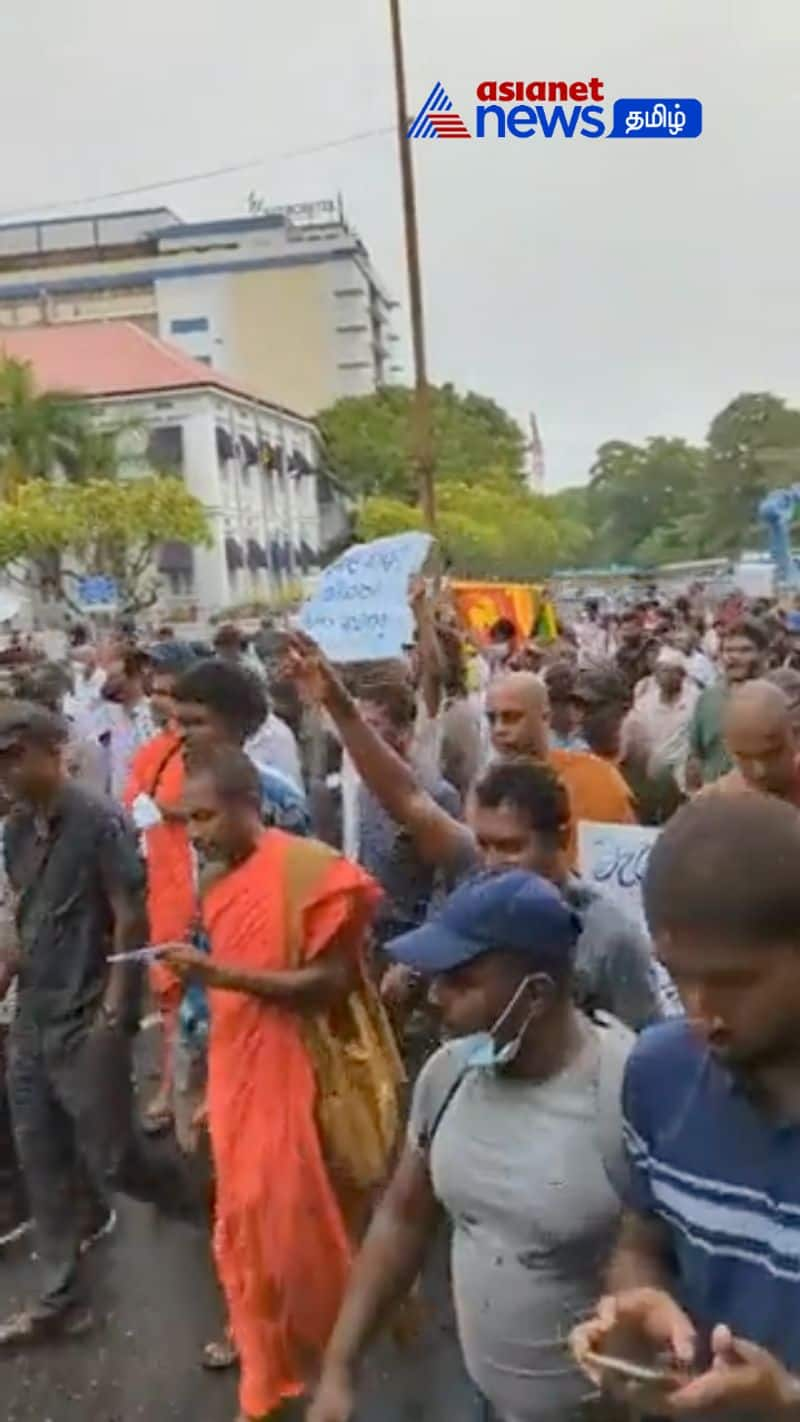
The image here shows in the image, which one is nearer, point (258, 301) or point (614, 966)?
point (614, 966)

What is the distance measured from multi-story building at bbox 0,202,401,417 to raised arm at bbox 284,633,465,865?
81774 millimetres

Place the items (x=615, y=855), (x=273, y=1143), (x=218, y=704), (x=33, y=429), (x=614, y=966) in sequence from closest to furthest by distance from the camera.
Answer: (x=614, y=966) < (x=273, y=1143) < (x=218, y=704) < (x=615, y=855) < (x=33, y=429)

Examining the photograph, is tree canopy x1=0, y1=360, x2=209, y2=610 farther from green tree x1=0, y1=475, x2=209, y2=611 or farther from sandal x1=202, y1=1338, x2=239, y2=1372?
sandal x1=202, y1=1338, x2=239, y2=1372

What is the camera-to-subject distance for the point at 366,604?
565cm

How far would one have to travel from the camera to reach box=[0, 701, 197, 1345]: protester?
4.52 m

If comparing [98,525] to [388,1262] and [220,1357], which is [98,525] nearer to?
[220,1357]

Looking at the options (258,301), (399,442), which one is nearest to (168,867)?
(399,442)

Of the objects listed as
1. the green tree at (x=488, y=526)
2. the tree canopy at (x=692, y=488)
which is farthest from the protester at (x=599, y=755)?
the tree canopy at (x=692, y=488)

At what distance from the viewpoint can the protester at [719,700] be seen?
20.5 ft

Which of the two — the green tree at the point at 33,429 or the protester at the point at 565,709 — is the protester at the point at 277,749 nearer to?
the protester at the point at 565,709

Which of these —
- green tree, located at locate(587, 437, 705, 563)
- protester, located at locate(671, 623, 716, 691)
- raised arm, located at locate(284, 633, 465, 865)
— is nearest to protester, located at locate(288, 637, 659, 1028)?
raised arm, located at locate(284, 633, 465, 865)

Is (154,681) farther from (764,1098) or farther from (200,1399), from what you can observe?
(764,1098)

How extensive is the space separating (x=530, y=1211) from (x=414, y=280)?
14.2 m

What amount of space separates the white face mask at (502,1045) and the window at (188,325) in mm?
87721
